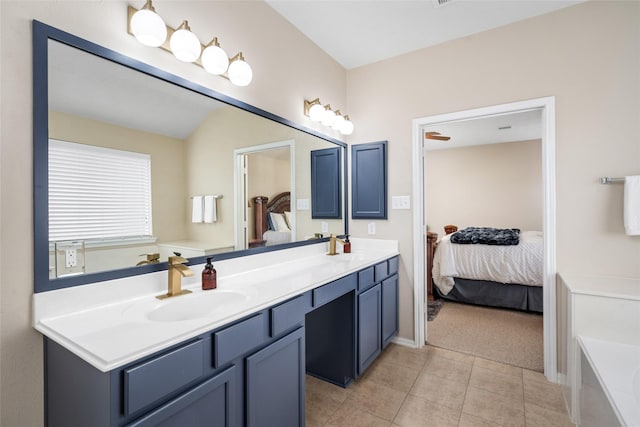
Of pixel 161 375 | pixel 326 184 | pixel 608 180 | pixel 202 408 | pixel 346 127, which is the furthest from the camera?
pixel 346 127

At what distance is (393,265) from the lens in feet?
8.60

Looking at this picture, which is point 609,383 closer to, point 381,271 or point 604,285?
point 604,285

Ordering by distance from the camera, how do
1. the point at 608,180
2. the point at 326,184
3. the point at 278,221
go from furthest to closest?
the point at 326,184, the point at 278,221, the point at 608,180

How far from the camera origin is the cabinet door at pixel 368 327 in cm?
209

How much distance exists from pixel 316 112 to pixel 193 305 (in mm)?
1726

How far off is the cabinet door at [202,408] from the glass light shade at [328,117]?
2002 millimetres

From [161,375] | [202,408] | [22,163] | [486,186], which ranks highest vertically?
[486,186]

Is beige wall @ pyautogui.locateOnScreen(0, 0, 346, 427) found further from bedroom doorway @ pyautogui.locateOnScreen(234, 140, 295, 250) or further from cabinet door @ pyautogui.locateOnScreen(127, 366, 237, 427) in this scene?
bedroom doorway @ pyautogui.locateOnScreen(234, 140, 295, 250)

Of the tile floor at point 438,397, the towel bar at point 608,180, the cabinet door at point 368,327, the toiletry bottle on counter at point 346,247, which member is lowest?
the tile floor at point 438,397

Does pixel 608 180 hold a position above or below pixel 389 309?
above

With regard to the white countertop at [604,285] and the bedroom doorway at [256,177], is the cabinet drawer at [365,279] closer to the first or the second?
the bedroom doorway at [256,177]

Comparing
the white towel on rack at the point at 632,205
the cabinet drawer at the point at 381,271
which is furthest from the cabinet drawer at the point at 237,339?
the white towel on rack at the point at 632,205

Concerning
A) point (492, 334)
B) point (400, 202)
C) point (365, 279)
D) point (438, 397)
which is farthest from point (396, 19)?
point (492, 334)

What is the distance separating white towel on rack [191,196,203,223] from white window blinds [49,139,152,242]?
22cm
